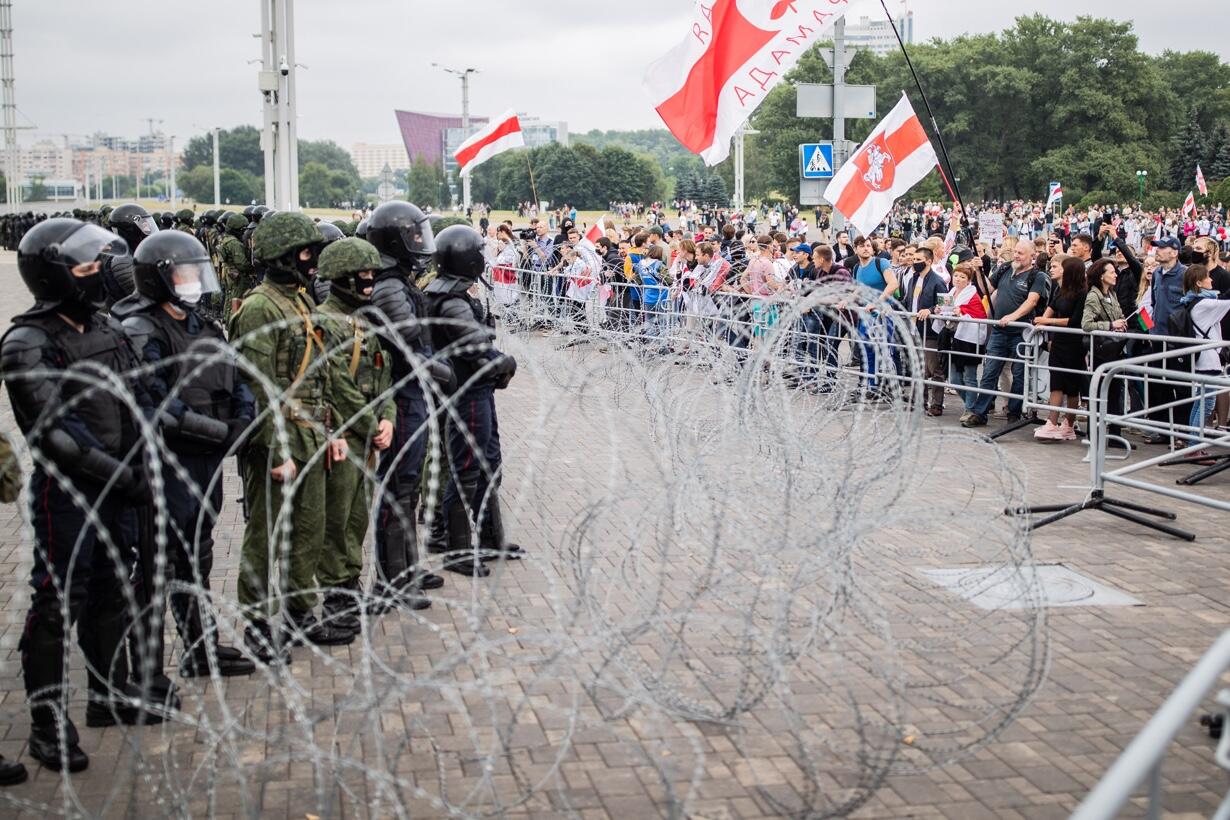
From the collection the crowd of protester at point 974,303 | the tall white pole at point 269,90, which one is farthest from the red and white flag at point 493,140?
the crowd of protester at point 974,303

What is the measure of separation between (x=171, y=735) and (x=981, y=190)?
93715 millimetres

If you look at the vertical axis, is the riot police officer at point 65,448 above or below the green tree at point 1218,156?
below

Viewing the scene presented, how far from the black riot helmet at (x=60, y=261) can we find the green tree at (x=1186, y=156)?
81.5m

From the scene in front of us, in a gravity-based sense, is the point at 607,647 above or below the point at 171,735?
above

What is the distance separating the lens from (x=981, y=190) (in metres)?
93.6

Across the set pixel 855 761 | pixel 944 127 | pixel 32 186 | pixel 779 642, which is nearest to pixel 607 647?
pixel 779 642

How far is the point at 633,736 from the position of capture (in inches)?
208

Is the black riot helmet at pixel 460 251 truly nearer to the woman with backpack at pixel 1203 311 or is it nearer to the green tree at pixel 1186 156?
the woman with backpack at pixel 1203 311

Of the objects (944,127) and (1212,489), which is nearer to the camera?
(1212,489)

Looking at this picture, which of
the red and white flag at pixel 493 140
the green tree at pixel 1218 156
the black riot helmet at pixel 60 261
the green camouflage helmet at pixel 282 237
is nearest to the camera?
the black riot helmet at pixel 60 261

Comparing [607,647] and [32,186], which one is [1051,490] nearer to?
[607,647]

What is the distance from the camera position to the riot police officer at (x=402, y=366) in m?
7.40

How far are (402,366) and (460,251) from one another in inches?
32.8

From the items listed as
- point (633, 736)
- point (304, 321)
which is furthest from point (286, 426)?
point (633, 736)
